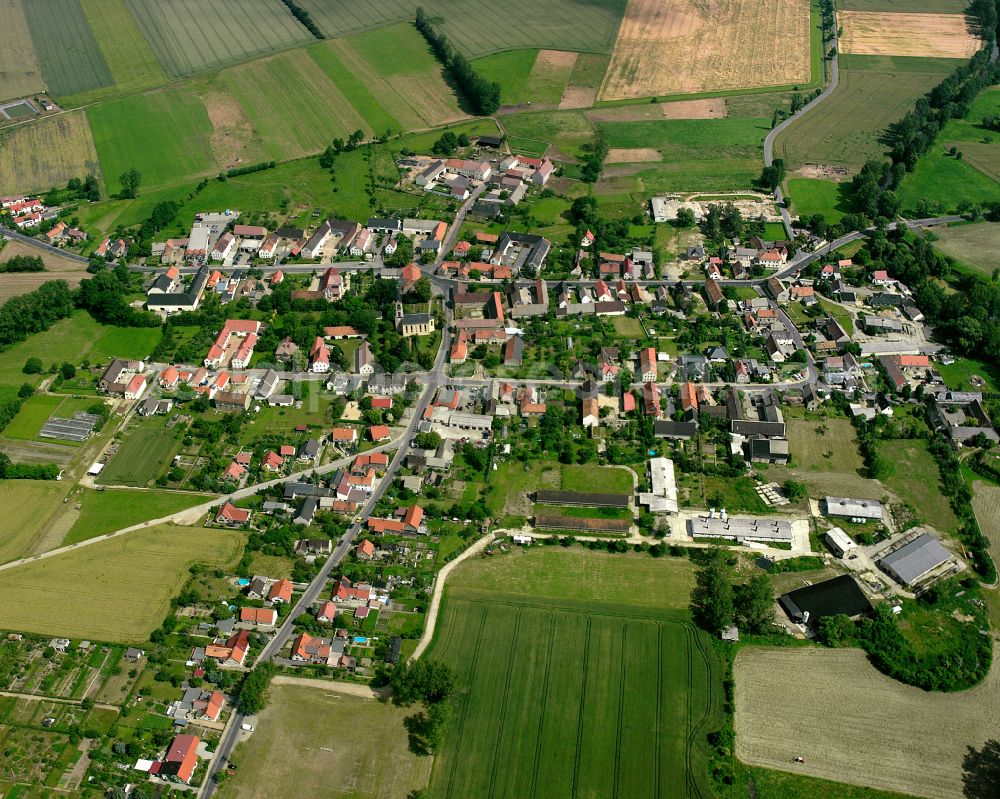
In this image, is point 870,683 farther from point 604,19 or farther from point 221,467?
point 604,19

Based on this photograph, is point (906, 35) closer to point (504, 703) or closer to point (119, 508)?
point (504, 703)

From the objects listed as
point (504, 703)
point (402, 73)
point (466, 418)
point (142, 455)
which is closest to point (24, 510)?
point (142, 455)

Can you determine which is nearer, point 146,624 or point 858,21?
point 146,624

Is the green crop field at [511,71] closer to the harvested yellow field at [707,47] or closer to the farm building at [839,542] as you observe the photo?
the harvested yellow field at [707,47]

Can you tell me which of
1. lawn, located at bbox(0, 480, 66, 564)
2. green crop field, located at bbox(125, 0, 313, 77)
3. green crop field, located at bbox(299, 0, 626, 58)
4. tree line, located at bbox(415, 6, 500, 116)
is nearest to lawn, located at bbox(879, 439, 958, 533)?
lawn, located at bbox(0, 480, 66, 564)

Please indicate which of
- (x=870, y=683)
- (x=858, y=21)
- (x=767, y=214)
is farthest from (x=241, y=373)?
(x=858, y=21)

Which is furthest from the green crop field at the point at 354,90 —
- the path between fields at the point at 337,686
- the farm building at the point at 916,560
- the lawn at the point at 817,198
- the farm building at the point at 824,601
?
the farm building at the point at 916,560

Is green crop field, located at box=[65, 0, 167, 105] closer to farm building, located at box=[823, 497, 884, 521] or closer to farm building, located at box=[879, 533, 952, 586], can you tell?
farm building, located at box=[823, 497, 884, 521]
